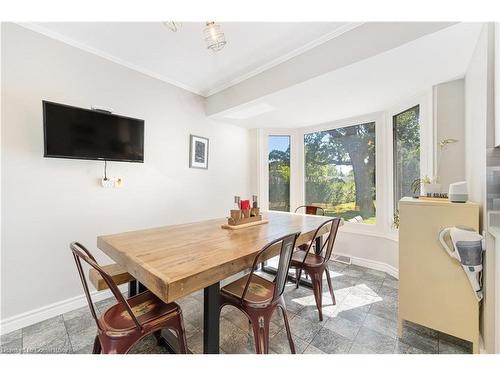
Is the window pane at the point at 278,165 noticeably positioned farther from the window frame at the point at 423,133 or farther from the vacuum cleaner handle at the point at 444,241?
the vacuum cleaner handle at the point at 444,241

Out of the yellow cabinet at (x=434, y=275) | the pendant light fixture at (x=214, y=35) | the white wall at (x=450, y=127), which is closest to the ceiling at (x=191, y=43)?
the pendant light fixture at (x=214, y=35)

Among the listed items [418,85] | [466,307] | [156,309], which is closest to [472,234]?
[466,307]

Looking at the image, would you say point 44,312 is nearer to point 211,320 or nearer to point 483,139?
point 211,320

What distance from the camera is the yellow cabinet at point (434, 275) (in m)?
1.40

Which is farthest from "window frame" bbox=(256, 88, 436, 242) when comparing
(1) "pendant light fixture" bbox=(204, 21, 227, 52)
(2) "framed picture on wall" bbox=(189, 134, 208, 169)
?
(1) "pendant light fixture" bbox=(204, 21, 227, 52)

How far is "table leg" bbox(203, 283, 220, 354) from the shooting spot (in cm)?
110

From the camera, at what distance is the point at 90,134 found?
197cm

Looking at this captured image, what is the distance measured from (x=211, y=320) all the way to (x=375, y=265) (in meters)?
2.66

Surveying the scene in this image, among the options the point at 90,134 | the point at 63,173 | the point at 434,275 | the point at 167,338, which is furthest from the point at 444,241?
the point at 63,173

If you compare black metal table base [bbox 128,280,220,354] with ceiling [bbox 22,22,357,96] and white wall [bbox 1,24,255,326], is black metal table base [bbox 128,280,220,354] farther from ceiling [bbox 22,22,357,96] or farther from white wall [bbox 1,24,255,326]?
ceiling [bbox 22,22,357,96]

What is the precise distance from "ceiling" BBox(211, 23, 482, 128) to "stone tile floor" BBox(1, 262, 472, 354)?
2.15 m

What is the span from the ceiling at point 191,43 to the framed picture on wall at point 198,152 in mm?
830
